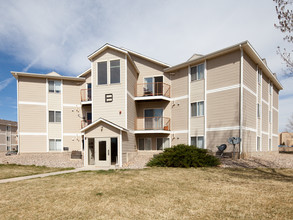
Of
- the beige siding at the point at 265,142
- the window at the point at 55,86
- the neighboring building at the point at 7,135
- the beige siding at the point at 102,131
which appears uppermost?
the window at the point at 55,86

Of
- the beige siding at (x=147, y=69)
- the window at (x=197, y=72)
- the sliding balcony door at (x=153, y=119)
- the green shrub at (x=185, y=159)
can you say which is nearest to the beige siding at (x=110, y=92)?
the sliding balcony door at (x=153, y=119)

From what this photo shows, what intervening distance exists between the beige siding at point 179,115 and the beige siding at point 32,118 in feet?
47.5

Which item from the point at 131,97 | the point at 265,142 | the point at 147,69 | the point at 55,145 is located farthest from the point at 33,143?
the point at 265,142

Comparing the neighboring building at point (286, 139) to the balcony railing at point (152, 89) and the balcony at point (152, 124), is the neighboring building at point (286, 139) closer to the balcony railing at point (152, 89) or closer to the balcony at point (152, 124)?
the balcony at point (152, 124)

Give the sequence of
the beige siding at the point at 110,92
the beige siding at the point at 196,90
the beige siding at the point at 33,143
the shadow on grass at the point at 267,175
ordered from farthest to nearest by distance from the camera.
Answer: the beige siding at the point at 33,143 → the beige siding at the point at 196,90 → the beige siding at the point at 110,92 → the shadow on grass at the point at 267,175

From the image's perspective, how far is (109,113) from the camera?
17547mm

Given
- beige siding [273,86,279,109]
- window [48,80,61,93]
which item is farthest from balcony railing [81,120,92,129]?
beige siding [273,86,279,109]

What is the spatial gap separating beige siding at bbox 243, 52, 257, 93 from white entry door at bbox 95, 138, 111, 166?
12169 millimetres

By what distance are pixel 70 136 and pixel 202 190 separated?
1920 cm

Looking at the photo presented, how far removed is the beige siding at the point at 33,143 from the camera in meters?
21.7

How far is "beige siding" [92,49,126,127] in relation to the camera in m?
17.4

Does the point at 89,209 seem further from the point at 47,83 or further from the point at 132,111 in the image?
the point at 47,83

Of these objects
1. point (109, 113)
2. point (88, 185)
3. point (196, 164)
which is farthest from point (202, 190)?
point (109, 113)

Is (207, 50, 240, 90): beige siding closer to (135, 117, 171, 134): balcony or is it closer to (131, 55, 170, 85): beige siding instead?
(131, 55, 170, 85): beige siding
